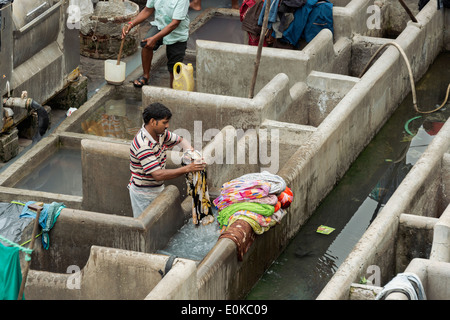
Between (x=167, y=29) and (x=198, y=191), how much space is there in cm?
355

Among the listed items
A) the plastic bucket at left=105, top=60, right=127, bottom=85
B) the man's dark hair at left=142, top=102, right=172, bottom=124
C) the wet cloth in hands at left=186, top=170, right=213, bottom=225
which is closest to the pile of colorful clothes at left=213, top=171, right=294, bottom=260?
the wet cloth in hands at left=186, top=170, right=213, bottom=225

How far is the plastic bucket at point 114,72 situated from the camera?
40.4ft

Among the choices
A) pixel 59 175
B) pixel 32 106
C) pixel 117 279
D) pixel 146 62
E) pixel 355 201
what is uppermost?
pixel 117 279

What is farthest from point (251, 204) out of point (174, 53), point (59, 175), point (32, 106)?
point (174, 53)

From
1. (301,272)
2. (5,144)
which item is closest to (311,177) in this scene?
(301,272)

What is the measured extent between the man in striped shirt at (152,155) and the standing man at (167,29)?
11.0 ft

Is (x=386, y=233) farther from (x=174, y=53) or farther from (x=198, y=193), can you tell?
(x=174, y=53)

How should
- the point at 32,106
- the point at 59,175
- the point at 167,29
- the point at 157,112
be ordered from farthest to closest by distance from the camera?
the point at 167,29 < the point at 59,175 < the point at 32,106 < the point at 157,112

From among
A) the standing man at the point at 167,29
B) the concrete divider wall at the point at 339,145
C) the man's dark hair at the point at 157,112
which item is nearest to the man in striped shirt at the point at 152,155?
the man's dark hair at the point at 157,112

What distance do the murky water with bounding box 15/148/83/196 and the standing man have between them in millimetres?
1774

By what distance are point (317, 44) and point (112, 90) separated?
112 inches

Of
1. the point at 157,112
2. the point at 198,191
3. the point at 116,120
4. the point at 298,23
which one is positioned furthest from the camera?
the point at 298,23

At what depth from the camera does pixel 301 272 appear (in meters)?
9.05

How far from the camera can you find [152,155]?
8.38m
